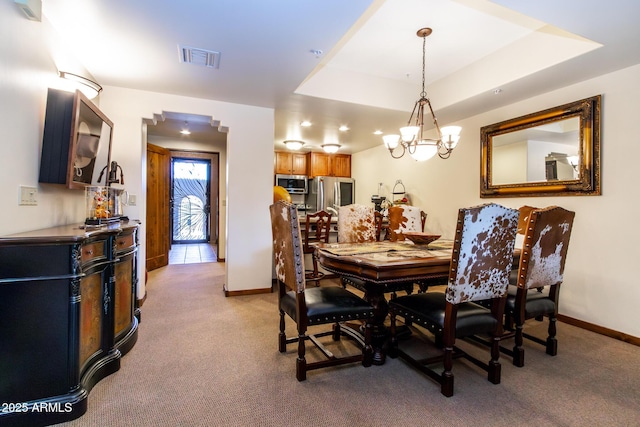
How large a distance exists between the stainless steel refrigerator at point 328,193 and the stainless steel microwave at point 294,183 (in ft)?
0.51

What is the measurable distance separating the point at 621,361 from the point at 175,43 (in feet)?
13.4

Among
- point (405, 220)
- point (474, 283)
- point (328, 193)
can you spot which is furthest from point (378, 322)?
point (328, 193)

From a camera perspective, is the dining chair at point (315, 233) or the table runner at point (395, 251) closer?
the table runner at point (395, 251)

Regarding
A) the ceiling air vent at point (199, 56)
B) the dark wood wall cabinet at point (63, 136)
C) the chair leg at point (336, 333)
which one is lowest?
the chair leg at point (336, 333)

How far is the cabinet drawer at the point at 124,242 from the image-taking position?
6.96ft

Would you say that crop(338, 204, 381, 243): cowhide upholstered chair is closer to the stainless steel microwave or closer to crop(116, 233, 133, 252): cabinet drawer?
crop(116, 233, 133, 252): cabinet drawer

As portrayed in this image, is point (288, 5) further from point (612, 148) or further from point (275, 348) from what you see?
point (612, 148)

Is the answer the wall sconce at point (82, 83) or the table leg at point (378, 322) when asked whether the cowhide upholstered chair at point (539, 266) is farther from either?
the wall sconce at point (82, 83)

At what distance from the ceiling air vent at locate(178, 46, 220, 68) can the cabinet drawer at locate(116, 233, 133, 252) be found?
4.98 ft

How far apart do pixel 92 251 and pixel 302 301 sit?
1261mm

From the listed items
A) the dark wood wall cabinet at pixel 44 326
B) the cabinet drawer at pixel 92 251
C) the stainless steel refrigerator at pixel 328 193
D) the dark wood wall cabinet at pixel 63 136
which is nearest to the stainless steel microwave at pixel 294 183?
the stainless steel refrigerator at pixel 328 193

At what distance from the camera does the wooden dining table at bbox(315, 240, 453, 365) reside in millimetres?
1917

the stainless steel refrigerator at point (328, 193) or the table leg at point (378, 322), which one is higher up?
the stainless steel refrigerator at point (328, 193)

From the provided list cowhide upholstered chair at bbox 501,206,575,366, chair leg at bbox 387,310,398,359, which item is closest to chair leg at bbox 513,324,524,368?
cowhide upholstered chair at bbox 501,206,575,366
